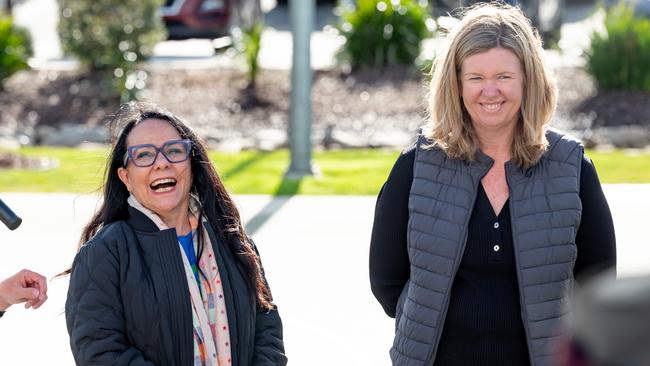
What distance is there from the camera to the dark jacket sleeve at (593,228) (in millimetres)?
2986

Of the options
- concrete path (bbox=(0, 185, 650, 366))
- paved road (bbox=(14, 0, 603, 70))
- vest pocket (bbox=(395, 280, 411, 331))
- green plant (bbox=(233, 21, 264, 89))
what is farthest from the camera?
paved road (bbox=(14, 0, 603, 70))

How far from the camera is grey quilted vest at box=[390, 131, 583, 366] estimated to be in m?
2.86

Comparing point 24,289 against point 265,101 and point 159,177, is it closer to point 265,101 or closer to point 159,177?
point 159,177

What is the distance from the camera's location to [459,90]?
3010 mm

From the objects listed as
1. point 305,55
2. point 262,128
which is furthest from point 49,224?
point 262,128

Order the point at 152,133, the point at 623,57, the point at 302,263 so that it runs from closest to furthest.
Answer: the point at 152,133 → the point at 302,263 → the point at 623,57

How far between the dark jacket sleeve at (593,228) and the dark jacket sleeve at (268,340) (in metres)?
0.87

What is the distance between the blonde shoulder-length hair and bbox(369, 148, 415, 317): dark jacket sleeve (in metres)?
0.13

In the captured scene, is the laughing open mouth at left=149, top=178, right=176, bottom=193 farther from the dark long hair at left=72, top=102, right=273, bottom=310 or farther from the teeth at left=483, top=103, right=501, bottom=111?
the teeth at left=483, top=103, right=501, bottom=111

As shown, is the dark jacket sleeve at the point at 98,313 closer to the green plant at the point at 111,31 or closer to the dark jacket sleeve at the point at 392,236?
the dark jacket sleeve at the point at 392,236

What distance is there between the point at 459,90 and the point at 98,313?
1139 mm

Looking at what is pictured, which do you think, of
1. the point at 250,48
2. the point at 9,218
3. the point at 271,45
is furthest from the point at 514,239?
the point at 271,45

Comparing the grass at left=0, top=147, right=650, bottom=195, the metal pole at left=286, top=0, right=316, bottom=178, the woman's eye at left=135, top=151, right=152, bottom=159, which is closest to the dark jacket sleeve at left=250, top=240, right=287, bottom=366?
the woman's eye at left=135, top=151, right=152, bottom=159

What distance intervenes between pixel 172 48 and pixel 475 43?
17.4 meters
